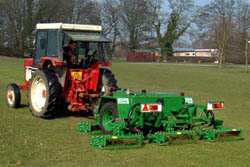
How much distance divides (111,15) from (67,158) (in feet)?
251

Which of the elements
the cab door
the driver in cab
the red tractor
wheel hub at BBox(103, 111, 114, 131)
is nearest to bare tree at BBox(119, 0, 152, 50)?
the cab door

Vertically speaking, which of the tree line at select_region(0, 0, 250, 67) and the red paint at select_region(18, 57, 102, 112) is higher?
the tree line at select_region(0, 0, 250, 67)

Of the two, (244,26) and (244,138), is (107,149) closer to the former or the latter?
(244,138)

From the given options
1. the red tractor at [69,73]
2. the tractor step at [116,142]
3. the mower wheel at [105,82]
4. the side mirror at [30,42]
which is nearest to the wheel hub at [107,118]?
the tractor step at [116,142]

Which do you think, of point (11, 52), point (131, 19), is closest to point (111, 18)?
point (131, 19)

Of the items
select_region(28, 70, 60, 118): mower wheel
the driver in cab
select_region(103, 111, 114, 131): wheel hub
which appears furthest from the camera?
the driver in cab

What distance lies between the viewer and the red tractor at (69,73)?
35.6 feet

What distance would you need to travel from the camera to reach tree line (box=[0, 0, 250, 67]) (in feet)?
225

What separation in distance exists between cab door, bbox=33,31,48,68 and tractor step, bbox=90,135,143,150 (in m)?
4.91

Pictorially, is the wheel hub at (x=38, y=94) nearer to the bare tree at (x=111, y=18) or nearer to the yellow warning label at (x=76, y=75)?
the yellow warning label at (x=76, y=75)

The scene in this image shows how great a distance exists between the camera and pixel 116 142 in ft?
25.1

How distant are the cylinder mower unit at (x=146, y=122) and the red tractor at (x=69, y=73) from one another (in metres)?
1.81

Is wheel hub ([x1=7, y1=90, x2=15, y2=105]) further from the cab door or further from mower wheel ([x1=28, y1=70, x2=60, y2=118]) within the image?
mower wheel ([x1=28, y1=70, x2=60, y2=118])

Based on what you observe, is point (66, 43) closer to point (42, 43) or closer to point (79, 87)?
point (42, 43)
